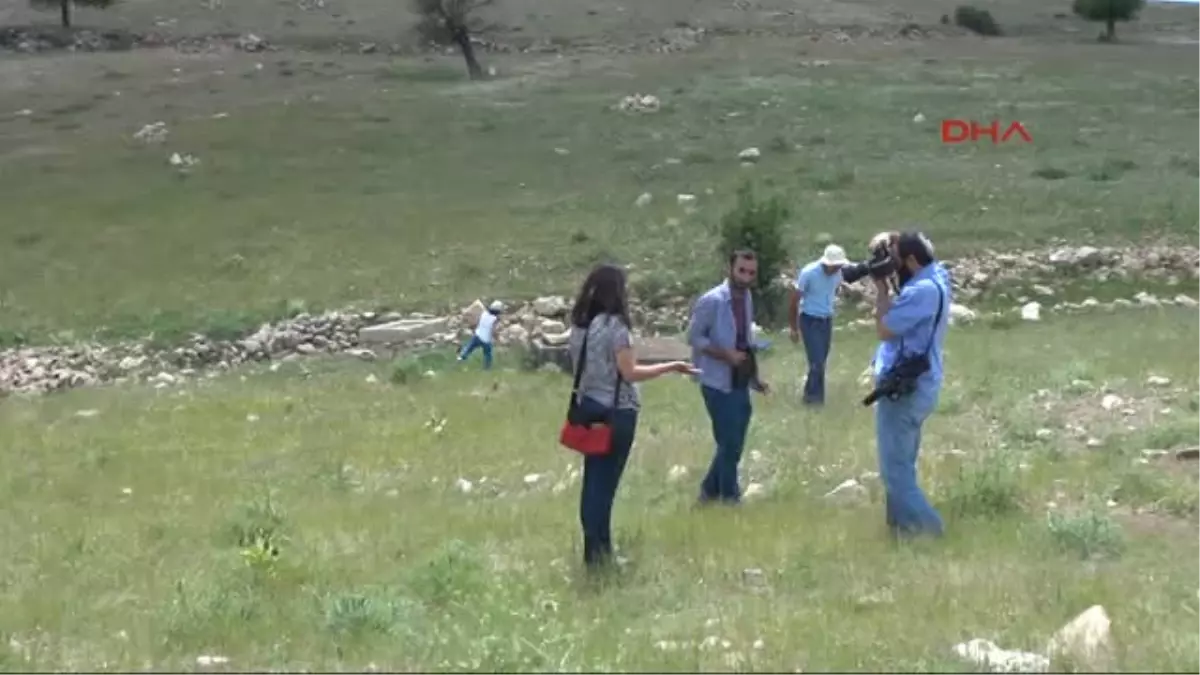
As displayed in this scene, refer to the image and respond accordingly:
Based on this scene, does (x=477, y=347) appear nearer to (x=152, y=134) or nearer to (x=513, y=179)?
(x=513, y=179)

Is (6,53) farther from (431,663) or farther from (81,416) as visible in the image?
(431,663)

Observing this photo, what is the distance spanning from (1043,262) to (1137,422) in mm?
15241

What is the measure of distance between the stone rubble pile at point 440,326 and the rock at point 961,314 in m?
0.03

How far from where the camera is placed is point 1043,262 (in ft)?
92.4

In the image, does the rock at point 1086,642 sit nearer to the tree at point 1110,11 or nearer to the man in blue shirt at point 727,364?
the man in blue shirt at point 727,364

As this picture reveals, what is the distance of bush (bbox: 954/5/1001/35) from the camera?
244 feet

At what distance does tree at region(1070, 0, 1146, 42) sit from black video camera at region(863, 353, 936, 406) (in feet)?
212

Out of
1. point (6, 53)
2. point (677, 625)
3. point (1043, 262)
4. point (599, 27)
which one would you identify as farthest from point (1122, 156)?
point (6, 53)

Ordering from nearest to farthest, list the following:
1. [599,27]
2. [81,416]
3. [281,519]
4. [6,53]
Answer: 1. [281,519]
2. [81,416]
3. [6,53]
4. [599,27]

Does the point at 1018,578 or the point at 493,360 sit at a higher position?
the point at 1018,578

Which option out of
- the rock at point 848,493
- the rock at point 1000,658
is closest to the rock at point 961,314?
the rock at point 848,493

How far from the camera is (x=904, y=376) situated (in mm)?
9383

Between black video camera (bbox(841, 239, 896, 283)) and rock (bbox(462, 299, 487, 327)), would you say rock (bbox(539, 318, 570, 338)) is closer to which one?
rock (bbox(462, 299, 487, 327))

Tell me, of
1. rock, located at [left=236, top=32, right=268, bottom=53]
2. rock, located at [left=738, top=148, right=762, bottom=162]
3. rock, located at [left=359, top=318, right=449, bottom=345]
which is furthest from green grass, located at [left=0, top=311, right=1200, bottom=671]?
rock, located at [left=236, top=32, right=268, bottom=53]
